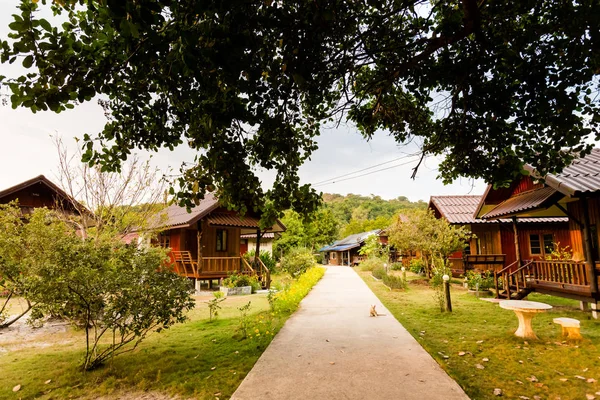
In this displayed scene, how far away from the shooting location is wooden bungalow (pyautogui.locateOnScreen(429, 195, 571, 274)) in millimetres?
18484

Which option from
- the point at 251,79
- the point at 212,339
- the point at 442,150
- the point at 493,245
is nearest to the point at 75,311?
the point at 212,339

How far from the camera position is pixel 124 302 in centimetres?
496

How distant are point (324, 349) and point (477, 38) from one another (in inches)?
216

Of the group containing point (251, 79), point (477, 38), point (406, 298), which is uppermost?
point (477, 38)

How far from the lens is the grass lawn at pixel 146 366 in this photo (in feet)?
14.4

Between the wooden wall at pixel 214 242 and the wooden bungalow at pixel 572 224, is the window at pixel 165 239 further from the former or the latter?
the wooden bungalow at pixel 572 224

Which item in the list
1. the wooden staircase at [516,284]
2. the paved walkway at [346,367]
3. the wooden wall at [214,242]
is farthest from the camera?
the wooden wall at [214,242]

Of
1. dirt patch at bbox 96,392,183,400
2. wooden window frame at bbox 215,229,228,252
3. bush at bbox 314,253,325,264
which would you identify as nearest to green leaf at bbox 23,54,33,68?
dirt patch at bbox 96,392,183,400

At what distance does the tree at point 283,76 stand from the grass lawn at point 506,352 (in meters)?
3.01

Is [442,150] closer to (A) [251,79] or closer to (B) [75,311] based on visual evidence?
(A) [251,79]

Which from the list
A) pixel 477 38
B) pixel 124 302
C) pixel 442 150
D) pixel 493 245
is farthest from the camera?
pixel 493 245

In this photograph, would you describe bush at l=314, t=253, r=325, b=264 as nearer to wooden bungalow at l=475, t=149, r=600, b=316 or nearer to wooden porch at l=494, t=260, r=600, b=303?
wooden bungalow at l=475, t=149, r=600, b=316

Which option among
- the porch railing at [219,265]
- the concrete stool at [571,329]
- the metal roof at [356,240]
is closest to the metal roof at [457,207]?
the porch railing at [219,265]

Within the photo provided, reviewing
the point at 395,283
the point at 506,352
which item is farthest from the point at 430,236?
the point at 506,352
